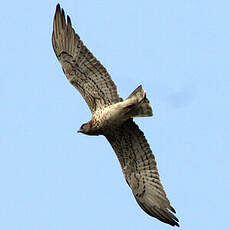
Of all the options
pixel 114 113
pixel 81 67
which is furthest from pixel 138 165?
pixel 81 67

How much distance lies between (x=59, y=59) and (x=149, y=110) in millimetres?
2546

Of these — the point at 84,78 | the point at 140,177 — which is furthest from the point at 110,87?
the point at 140,177

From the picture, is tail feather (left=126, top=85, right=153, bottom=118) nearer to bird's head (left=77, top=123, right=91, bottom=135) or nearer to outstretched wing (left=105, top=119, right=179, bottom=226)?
outstretched wing (left=105, top=119, right=179, bottom=226)

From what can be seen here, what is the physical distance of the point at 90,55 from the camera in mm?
20141

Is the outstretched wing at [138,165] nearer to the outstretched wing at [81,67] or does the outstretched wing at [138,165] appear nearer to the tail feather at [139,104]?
the tail feather at [139,104]

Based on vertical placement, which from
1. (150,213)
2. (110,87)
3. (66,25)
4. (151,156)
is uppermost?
(66,25)

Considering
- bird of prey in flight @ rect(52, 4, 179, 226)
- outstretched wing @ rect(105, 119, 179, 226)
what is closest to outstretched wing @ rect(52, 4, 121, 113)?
bird of prey in flight @ rect(52, 4, 179, 226)

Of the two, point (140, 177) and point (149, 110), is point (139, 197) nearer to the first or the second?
point (140, 177)

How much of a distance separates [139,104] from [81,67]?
176 centimetres

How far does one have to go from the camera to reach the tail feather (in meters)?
19.3

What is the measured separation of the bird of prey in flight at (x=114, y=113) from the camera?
1948 centimetres

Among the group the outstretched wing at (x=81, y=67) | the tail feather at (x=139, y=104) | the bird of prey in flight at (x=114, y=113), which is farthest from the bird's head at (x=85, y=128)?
the tail feather at (x=139, y=104)

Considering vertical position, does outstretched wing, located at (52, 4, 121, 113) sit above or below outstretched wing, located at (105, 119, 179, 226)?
above

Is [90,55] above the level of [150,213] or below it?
above
